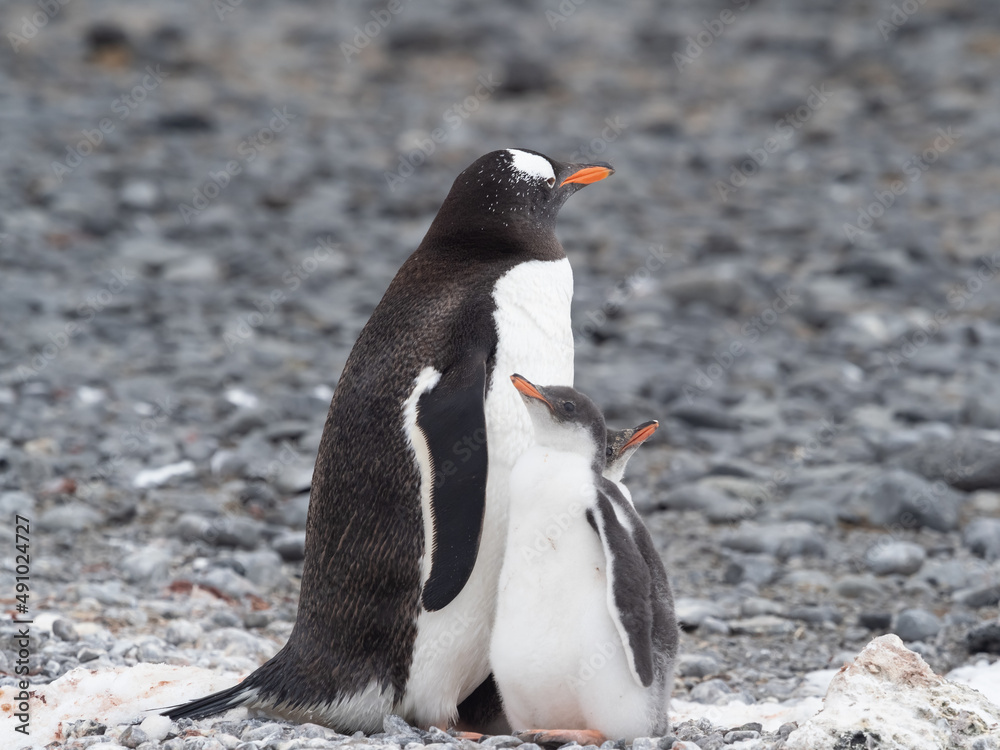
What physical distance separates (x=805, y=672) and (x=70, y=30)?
1429 centimetres

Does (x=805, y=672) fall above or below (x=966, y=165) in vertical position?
below

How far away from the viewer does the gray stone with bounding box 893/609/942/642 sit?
468cm

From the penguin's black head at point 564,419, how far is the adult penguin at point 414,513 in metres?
0.14

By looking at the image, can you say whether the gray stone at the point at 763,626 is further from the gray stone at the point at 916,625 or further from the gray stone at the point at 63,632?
the gray stone at the point at 63,632

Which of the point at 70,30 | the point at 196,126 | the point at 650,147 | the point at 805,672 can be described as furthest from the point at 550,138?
the point at 805,672

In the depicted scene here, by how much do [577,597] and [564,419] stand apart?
433mm

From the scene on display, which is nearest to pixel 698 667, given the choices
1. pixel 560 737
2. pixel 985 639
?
pixel 985 639

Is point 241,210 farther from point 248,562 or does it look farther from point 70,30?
point 248,562

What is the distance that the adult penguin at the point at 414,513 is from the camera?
3338 millimetres

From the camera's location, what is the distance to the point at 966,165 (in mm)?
13305

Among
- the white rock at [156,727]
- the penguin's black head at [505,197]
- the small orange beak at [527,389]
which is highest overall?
the penguin's black head at [505,197]

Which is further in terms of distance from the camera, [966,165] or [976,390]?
[966,165]

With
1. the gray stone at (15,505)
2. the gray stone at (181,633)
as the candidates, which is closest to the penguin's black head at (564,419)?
the gray stone at (181,633)

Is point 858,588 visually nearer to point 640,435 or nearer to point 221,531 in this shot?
point 640,435
